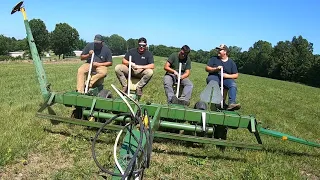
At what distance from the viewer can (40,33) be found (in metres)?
85.4

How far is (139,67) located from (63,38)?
83.6 metres

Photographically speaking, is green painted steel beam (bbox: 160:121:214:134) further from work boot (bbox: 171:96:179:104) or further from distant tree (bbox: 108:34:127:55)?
distant tree (bbox: 108:34:127:55)

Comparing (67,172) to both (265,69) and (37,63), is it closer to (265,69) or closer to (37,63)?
(37,63)

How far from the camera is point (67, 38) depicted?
8812 cm

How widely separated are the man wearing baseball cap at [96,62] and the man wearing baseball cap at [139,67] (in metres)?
0.63

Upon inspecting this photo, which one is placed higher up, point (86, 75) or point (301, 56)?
point (301, 56)

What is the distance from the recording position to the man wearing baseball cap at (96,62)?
8.47 meters

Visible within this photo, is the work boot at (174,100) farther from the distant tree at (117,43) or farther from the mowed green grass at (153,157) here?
the distant tree at (117,43)

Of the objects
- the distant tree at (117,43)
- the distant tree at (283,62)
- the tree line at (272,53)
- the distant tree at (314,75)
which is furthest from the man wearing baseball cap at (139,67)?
the distant tree at (283,62)

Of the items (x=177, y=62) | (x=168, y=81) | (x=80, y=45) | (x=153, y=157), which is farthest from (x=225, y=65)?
(x=80, y=45)

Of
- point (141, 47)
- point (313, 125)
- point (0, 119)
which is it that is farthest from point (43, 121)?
point (313, 125)

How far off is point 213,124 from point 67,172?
2.74 meters

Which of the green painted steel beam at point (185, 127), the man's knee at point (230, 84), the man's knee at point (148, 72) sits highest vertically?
the man's knee at point (148, 72)

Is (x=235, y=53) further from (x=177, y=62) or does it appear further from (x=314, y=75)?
(x=177, y=62)
